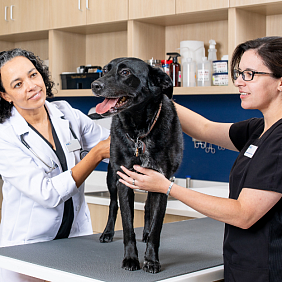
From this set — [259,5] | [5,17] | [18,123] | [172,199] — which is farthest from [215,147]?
[5,17]

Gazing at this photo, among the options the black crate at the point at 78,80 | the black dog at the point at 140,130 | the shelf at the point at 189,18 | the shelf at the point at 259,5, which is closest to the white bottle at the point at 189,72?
the shelf at the point at 189,18

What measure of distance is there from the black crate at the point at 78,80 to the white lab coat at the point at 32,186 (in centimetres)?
150

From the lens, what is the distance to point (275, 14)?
2.74 m

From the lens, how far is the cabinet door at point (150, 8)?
2746 mm

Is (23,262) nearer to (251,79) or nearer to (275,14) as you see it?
(251,79)

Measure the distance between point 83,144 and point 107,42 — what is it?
5.99ft

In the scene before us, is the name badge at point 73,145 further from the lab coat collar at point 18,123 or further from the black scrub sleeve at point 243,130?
the black scrub sleeve at point 243,130

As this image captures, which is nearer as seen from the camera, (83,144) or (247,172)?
(247,172)

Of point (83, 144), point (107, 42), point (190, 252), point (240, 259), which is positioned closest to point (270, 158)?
point (240, 259)

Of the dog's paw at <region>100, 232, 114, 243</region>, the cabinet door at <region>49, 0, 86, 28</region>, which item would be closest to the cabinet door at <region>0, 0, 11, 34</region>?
the cabinet door at <region>49, 0, 86, 28</region>

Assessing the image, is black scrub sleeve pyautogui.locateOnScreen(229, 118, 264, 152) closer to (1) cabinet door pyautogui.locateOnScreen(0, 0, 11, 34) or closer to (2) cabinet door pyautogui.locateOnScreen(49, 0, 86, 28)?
(2) cabinet door pyautogui.locateOnScreen(49, 0, 86, 28)

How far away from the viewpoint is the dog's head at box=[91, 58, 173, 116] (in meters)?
1.21

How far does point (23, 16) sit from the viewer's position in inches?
138

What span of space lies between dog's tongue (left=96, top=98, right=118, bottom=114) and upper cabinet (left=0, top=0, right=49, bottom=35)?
7.76 ft
